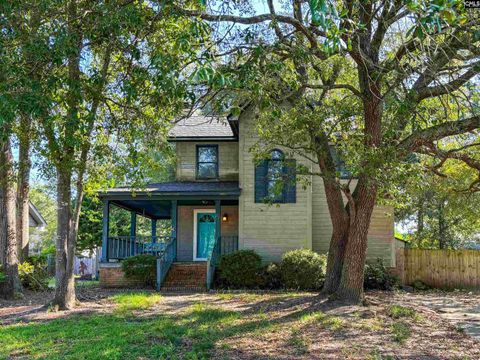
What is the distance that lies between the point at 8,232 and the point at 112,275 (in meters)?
4.14

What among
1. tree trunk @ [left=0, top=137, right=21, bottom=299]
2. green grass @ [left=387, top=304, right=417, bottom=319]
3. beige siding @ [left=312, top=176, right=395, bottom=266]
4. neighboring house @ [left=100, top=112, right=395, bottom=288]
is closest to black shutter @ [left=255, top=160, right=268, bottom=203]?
neighboring house @ [left=100, top=112, right=395, bottom=288]

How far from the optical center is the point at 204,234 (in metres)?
19.4

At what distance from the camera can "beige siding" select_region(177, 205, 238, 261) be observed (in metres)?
19.2

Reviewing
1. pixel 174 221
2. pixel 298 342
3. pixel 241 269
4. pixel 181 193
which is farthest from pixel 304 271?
pixel 298 342

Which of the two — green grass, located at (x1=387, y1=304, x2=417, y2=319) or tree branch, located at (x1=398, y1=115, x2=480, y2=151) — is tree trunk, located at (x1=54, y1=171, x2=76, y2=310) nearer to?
green grass, located at (x1=387, y1=304, x2=417, y2=319)

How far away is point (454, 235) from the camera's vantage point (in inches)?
996

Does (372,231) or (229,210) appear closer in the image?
(372,231)

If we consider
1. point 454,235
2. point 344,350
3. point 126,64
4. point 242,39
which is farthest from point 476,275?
point 126,64

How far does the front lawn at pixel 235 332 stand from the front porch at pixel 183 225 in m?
5.17

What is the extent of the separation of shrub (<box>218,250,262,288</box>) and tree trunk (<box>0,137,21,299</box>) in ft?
20.2

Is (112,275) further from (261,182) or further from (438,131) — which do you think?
(438,131)

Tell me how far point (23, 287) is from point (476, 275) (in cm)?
1517

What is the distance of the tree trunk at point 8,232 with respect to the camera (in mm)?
13188

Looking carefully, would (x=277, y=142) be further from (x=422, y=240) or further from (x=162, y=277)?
(x=422, y=240)
